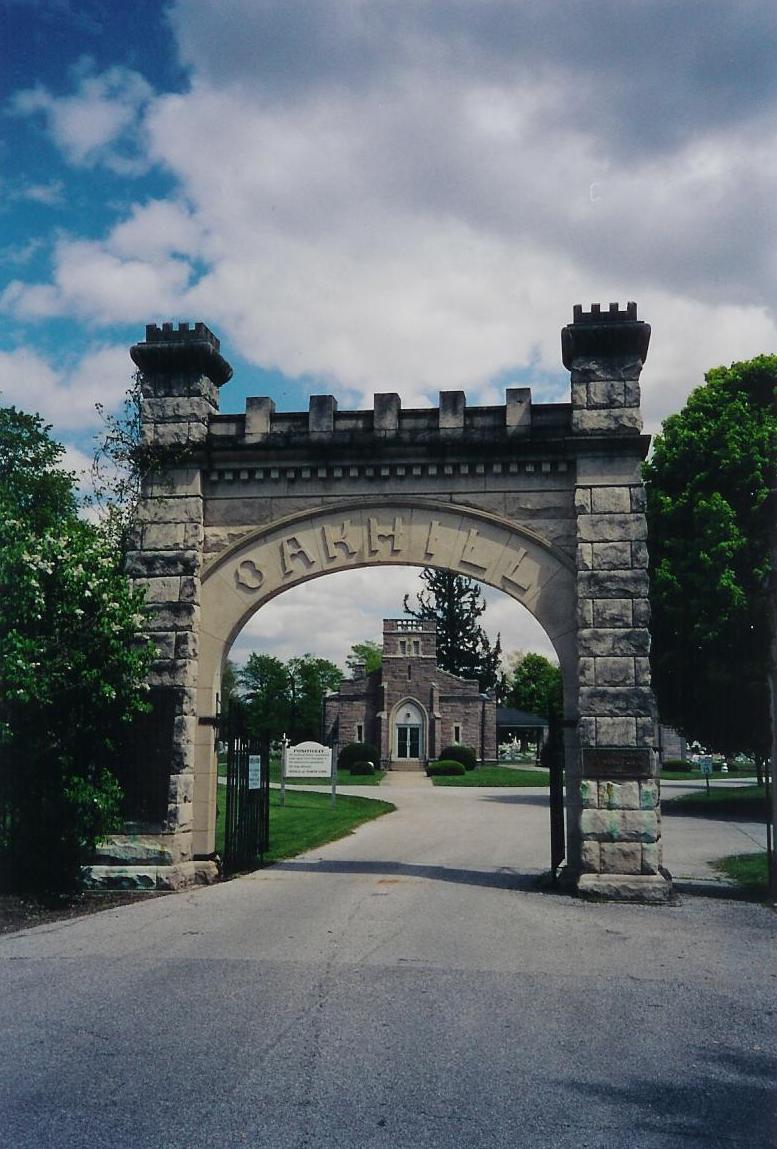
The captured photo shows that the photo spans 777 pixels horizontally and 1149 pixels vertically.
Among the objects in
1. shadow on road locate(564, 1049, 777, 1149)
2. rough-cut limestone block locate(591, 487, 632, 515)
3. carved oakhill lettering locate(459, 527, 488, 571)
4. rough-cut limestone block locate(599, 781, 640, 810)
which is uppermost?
rough-cut limestone block locate(591, 487, 632, 515)

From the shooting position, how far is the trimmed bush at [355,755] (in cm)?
5284

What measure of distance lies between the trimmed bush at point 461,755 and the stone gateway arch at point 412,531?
42175 millimetres

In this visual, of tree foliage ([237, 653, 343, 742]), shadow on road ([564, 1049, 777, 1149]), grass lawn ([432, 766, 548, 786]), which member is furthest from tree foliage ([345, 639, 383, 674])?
shadow on road ([564, 1049, 777, 1149])

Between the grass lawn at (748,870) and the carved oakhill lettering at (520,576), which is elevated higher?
the carved oakhill lettering at (520,576)

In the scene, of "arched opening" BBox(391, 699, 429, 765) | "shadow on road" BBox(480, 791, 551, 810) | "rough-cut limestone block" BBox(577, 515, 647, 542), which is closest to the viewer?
"rough-cut limestone block" BBox(577, 515, 647, 542)

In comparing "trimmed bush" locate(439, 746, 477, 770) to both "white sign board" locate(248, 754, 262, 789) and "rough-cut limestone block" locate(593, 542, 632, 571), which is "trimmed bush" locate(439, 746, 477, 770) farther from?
"rough-cut limestone block" locate(593, 542, 632, 571)

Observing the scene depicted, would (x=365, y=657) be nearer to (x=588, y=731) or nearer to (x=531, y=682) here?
(x=531, y=682)

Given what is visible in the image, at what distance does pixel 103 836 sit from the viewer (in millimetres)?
11469

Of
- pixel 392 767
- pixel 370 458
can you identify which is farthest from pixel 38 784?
pixel 392 767

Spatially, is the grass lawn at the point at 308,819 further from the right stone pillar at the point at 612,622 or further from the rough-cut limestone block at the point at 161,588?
the right stone pillar at the point at 612,622

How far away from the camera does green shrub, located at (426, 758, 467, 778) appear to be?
49531 millimetres

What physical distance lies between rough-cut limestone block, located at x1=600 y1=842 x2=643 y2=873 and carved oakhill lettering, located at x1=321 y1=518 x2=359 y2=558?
4.49 metres

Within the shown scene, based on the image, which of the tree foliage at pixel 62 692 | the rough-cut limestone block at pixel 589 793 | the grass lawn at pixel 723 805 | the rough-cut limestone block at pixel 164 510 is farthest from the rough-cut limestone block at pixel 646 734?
the grass lawn at pixel 723 805

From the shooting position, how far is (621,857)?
442 inches
